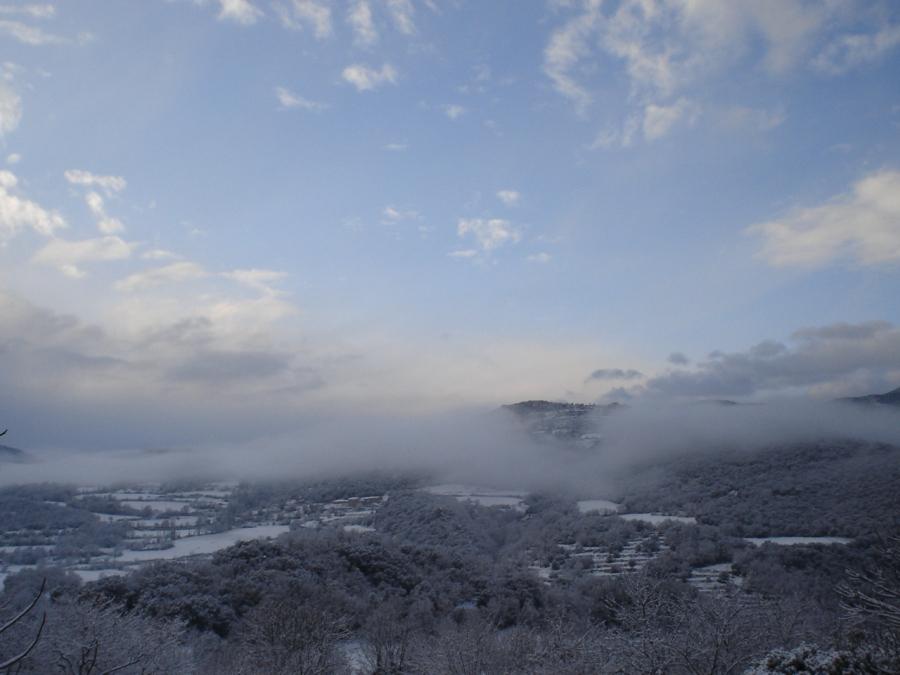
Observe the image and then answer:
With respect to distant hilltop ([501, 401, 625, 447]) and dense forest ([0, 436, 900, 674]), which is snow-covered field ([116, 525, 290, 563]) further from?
distant hilltop ([501, 401, 625, 447])

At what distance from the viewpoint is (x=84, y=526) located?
78.6 metres

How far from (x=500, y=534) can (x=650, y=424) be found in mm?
53403

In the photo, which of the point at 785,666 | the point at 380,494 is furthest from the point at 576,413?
the point at 785,666

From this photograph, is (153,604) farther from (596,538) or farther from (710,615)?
(596,538)

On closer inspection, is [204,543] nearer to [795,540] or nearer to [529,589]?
[529,589]

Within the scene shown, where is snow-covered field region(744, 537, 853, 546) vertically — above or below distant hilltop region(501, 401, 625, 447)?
below

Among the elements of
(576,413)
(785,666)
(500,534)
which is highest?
(576,413)

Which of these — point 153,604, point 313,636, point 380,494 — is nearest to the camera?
point 313,636

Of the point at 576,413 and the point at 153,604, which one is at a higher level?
the point at 576,413

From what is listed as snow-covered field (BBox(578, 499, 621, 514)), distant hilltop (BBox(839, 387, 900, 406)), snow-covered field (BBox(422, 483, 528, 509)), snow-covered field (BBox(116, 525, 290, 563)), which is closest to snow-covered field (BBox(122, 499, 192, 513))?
snow-covered field (BBox(116, 525, 290, 563))

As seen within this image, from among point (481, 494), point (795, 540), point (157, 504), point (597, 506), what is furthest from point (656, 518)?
point (157, 504)

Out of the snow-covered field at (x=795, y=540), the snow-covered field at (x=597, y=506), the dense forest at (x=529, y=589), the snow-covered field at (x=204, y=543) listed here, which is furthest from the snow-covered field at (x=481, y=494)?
the snow-covered field at (x=795, y=540)

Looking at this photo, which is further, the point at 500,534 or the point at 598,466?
the point at 598,466

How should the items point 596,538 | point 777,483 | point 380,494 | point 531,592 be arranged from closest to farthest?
point 531,592 < point 596,538 < point 777,483 < point 380,494
